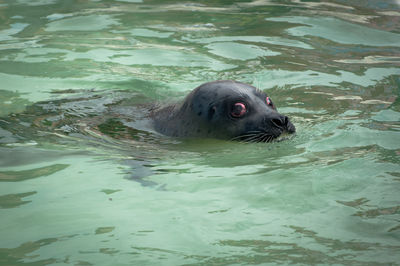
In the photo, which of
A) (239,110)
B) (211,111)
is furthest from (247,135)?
(211,111)

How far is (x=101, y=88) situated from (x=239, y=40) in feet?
8.39

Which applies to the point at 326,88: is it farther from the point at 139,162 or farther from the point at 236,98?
the point at 139,162

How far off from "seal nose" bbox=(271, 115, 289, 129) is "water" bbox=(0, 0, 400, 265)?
19 cm

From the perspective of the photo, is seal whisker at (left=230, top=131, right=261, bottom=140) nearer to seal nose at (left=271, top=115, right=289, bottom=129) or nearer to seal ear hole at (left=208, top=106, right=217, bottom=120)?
seal nose at (left=271, top=115, right=289, bottom=129)

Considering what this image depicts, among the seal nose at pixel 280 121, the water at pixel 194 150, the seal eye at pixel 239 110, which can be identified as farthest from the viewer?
the seal eye at pixel 239 110

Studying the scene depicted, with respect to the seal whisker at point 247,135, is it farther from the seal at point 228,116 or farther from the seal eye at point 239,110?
the seal eye at point 239,110

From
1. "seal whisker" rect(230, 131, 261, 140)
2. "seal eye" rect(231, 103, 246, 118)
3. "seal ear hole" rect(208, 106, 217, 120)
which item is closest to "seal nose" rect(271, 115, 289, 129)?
"seal whisker" rect(230, 131, 261, 140)

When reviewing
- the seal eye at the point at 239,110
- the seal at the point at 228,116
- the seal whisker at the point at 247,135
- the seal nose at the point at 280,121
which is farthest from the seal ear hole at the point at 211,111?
the seal nose at the point at 280,121

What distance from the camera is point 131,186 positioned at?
161 inches

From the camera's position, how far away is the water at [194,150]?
10.4 ft

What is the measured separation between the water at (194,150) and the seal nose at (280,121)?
0.62ft

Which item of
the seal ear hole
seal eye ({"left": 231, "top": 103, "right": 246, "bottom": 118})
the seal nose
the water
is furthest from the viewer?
the seal ear hole

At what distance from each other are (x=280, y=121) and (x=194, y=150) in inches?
29.4

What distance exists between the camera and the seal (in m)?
5.03
